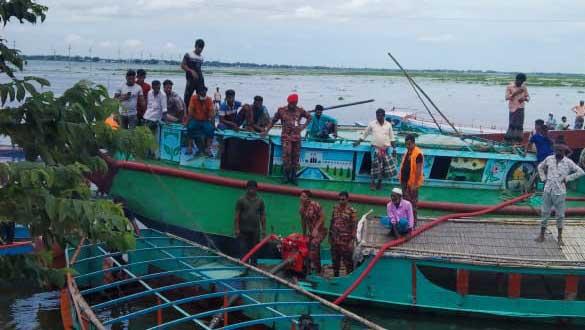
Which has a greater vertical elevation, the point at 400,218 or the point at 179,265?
the point at 400,218

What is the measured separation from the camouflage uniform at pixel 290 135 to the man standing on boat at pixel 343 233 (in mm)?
2082

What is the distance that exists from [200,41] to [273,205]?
3027 millimetres

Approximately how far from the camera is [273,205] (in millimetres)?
11391

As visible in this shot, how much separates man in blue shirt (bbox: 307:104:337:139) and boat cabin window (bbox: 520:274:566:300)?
14.6 feet

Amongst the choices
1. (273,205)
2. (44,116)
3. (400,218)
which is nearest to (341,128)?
(273,205)

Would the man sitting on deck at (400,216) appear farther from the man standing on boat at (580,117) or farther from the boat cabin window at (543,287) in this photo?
the man standing on boat at (580,117)

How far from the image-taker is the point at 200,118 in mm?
11430

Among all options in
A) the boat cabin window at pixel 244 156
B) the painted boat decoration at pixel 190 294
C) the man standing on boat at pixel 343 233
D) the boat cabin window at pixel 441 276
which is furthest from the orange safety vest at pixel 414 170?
the boat cabin window at pixel 244 156

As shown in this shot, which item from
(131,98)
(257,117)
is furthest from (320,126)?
(131,98)

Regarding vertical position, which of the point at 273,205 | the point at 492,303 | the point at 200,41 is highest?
the point at 200,41

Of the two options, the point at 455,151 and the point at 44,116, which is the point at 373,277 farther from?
the point at 44,116

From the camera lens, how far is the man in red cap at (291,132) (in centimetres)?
1112

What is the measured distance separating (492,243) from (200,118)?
5048mm

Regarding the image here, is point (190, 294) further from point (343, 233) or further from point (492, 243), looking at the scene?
point (492, 243)
